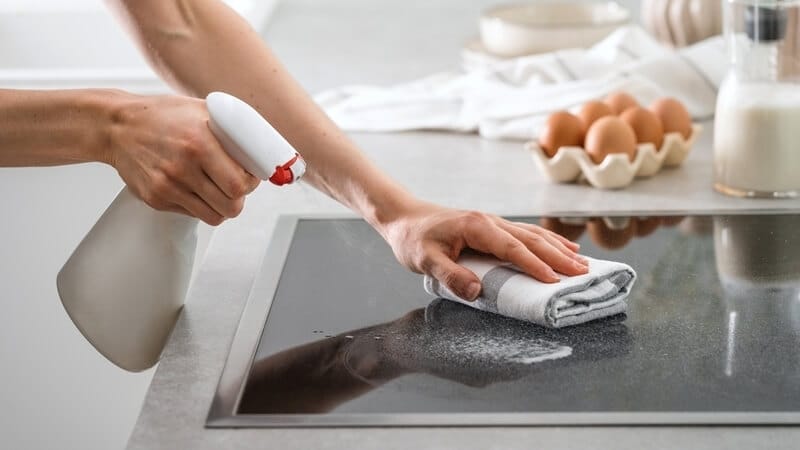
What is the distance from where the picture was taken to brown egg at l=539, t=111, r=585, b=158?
153 cm

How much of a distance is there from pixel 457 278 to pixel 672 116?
613 mm

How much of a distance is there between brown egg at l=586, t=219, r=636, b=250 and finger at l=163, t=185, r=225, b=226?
18.6 inches

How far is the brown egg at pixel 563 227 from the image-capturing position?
1.33 meters

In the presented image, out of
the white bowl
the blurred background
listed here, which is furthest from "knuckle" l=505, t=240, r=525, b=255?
the white bowl

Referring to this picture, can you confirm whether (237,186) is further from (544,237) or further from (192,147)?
(544,237)

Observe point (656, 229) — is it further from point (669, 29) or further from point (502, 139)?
point (669, 29)

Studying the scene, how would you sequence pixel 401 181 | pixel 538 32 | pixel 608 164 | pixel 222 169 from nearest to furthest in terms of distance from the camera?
pixel 222 169, pixel 608 164, pixel 401 181, pixel 538 32

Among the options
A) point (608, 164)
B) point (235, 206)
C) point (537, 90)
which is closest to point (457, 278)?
point (235, 206)

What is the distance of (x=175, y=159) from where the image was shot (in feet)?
3.19

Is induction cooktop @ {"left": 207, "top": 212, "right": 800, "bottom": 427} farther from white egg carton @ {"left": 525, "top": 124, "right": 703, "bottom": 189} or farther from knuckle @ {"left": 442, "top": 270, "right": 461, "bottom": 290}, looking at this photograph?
white egg carton @ {"left": 525, "top": 124, "right": 703, "bottom": 189}

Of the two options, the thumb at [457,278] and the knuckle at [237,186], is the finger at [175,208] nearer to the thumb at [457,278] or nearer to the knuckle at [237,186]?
the knuckle at [237,186]

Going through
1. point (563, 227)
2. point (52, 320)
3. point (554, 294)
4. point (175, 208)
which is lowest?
point (52, 320)

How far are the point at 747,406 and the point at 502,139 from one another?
37.6 inches

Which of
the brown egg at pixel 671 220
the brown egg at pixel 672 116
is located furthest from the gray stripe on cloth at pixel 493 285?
the brown egg at pixel 672 116
